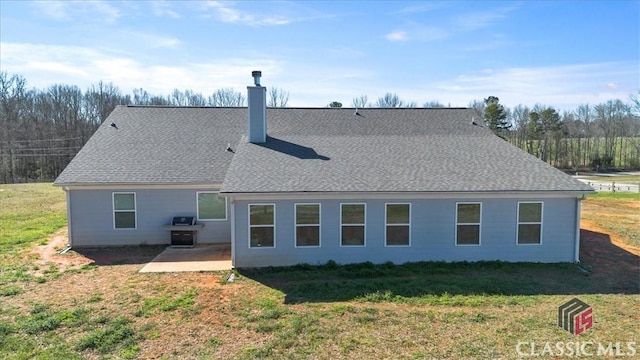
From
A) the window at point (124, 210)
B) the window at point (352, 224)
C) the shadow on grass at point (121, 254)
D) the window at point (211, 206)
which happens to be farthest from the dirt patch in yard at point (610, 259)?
the window at point (124, 210)

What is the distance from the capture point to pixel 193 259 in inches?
469

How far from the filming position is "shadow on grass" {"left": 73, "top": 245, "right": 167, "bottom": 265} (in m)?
11.9

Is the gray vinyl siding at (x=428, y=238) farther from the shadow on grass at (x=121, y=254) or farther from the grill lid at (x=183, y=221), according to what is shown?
the shadow on grass at (x=121, y=254)

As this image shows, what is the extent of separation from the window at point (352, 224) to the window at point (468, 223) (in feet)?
8.65

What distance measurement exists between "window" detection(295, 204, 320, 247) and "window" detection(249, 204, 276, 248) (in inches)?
26.5

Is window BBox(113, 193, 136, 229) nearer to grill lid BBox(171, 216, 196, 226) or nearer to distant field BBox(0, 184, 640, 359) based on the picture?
distant field BBox(0, 184, 640, 359)

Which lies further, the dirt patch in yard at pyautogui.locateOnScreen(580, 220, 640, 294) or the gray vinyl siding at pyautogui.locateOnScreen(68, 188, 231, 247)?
the gray vinyl siding at pyautogui.locateOnScreen(68, 188, 231, 247)

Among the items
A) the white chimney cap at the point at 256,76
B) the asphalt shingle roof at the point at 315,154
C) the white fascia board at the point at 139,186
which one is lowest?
the white fascia board at the point at 139,186

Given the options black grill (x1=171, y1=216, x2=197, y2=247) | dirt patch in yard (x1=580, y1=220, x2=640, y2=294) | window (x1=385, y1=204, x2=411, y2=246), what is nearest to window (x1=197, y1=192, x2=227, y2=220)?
black grill (x1=171, y1=216, x2=197, y2=247)

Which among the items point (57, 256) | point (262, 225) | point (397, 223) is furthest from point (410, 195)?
point (57, 256)

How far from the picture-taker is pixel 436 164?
12578mm

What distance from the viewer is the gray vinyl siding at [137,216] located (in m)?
13.4

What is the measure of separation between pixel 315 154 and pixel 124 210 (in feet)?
21.4

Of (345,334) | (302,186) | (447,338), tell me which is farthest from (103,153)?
(447,338)
